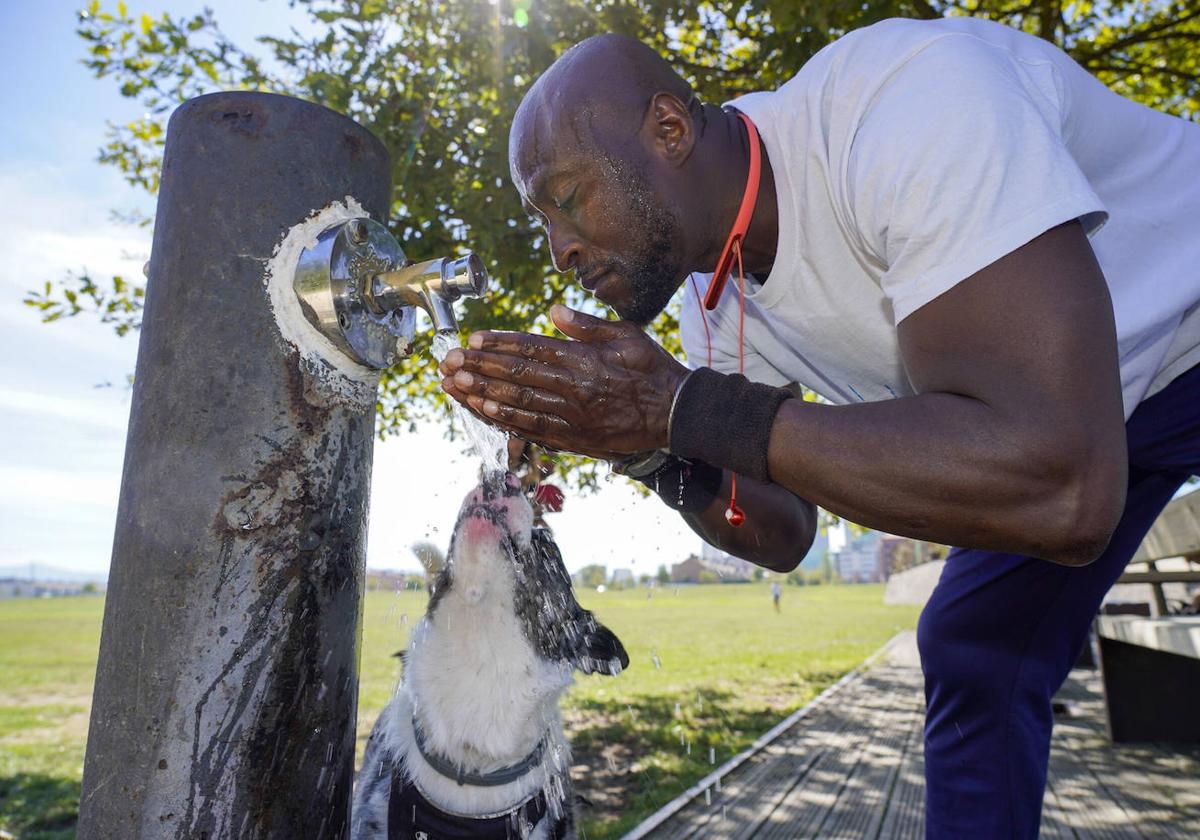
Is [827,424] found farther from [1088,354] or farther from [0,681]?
[0,681]

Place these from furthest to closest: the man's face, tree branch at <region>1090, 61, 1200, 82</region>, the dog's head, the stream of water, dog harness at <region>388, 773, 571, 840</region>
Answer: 1. tree branch at <region>1090, 61, 1200, 82</region>
2. the dog's head
3. dog harness at <region>388, 773, 571, 840</region>
4. the man's face
5. the stream of water

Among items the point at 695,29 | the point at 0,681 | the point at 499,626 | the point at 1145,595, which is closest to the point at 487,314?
the point at 695,29

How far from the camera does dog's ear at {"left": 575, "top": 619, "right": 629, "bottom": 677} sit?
3516 millimetres

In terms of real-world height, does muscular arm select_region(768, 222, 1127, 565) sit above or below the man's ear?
below

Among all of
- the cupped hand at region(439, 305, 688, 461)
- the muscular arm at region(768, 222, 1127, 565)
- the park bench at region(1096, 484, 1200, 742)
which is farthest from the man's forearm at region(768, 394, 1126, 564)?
the park bench at region(1096, 484, 1200, 742)

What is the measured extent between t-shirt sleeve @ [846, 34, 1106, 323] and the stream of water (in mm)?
956

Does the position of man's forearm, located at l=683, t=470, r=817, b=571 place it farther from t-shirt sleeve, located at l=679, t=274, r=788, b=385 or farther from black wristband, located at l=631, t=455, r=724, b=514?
t-shirt sleeve, located at l=679, t=274, r=788, b=385

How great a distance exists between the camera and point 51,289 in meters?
6.68

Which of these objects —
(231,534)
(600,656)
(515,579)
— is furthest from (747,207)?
(600,656)

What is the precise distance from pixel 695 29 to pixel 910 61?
5668 millimetres

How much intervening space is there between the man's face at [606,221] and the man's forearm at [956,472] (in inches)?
31.2

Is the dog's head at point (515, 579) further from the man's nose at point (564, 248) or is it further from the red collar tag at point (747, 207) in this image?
the red collar tag at point (747, 207)

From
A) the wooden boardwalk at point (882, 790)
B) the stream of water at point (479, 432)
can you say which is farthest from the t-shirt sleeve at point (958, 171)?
the wooden boardwalk at point (882, 790)

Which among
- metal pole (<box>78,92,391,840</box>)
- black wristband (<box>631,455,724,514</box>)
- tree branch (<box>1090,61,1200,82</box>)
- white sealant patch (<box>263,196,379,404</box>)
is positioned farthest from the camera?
tree branch (<box>1090,61,1200,82</box>)
